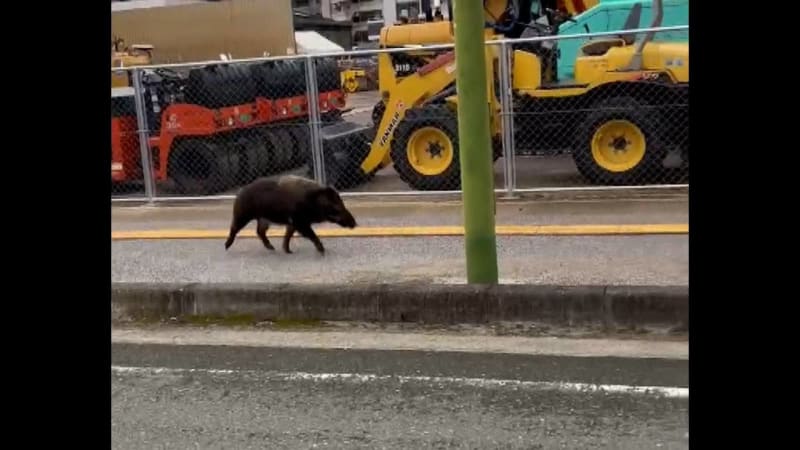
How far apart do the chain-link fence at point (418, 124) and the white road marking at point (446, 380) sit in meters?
4.64

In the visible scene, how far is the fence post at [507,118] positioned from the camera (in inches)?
386

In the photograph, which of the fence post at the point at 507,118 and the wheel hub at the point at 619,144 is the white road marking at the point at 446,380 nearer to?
the fence post at the point at 507,118

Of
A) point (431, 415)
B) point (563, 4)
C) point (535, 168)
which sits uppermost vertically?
point (563, 4)

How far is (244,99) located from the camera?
41.5 feet

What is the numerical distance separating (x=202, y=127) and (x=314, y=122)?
218cm

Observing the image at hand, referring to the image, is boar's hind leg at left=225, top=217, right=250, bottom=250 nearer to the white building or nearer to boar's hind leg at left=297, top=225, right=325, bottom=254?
boar's hind leg at left=297, top=225, right=325, bottom=254

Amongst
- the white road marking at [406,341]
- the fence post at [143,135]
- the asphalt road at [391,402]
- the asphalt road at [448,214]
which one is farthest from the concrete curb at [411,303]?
the fence post at [143,135]

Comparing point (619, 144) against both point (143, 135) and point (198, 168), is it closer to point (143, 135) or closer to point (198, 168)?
point (198, 168)

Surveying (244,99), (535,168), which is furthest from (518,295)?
(244,99)

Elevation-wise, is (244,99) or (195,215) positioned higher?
(244,99)

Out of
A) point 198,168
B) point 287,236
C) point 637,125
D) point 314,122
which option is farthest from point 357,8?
point 287,236

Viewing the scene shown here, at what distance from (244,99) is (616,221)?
6.36 metres

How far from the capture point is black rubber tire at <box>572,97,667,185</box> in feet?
32.2
